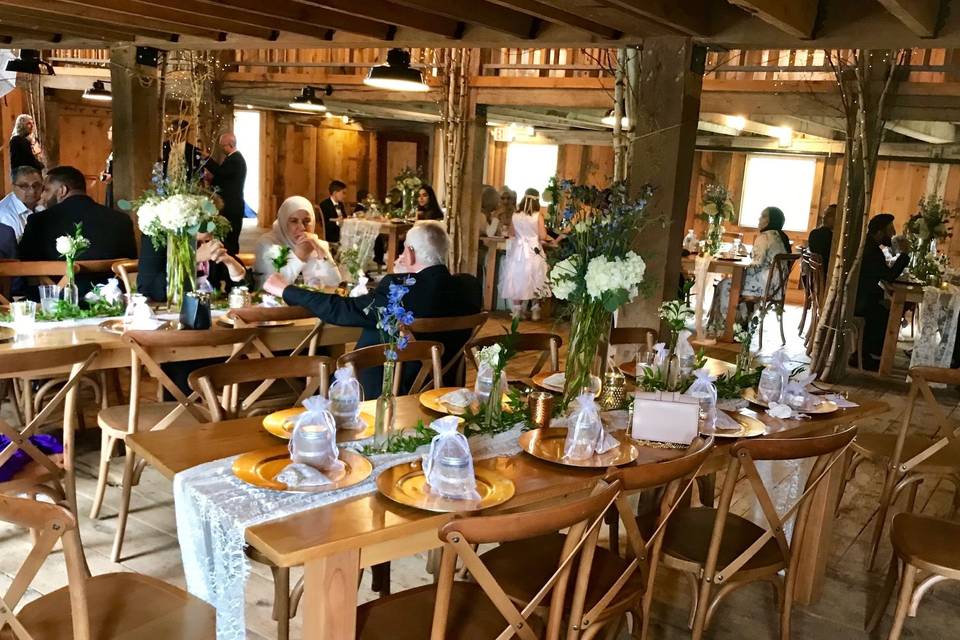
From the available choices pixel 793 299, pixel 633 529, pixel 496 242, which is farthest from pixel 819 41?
pixel 793 299

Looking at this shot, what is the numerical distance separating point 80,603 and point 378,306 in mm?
2084

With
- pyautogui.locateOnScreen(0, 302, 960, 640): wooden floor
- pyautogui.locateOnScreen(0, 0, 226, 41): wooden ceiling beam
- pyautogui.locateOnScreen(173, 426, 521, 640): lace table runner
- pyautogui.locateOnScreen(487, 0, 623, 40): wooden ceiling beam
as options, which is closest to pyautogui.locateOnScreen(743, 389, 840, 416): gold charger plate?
pyautogui.locateOnScreen(0, 302, 960, 640): wooden floor

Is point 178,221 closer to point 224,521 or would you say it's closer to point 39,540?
point 224,521

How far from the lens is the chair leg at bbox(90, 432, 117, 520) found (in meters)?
3.28

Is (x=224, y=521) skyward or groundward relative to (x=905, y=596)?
skyward

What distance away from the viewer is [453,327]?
371 centimetres

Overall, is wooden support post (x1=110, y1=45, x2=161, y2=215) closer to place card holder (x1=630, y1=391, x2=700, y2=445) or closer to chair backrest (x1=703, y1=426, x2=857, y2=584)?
place card holder (x1=630, y1=391, x2=700, y2=445)

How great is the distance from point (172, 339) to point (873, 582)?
296cm

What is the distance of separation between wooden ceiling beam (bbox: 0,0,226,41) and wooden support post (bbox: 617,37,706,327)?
9.31ft

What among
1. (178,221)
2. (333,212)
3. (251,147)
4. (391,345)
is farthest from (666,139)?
→ (251,147)

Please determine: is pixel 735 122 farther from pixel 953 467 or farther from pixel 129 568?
pixel 129 568

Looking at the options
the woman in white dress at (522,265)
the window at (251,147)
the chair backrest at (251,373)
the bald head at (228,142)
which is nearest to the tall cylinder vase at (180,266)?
the chair backrest at (251,373)

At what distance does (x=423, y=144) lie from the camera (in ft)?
49.1

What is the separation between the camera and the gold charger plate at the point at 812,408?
3043mm
